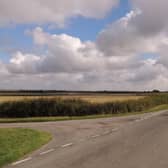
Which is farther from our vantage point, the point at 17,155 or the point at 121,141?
the point at 121,141

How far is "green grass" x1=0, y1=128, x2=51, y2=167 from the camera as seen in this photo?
11.8m

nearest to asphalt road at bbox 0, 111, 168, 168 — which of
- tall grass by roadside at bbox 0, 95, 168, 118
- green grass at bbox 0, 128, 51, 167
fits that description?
green grass at bbox 0, 128, 51, 167

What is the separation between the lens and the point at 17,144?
1460 centimetres

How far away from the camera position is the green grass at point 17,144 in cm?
1184

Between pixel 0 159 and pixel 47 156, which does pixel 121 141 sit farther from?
pixel 0 159

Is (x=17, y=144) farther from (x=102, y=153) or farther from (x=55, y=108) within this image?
(x=55, y=108)

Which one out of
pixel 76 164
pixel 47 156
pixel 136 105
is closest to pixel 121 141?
pixel 47 156

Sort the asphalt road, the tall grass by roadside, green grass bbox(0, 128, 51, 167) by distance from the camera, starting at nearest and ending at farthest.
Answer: the asphalt road → green grass bbox(0, 128, 51, 167) → the tall grass by roadside

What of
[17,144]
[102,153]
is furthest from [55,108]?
[102,153]

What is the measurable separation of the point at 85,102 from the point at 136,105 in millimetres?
7382

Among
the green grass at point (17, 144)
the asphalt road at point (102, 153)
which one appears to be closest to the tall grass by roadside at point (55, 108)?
the green grass at point (17, 144)

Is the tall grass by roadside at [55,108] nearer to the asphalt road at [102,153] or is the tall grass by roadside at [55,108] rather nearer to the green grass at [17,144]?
the green grass at [17,144]

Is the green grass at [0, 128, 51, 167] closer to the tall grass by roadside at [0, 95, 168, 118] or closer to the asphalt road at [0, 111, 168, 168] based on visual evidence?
the asphalt road at [0, 111, 168, 168]

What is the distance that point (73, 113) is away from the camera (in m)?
43.4
